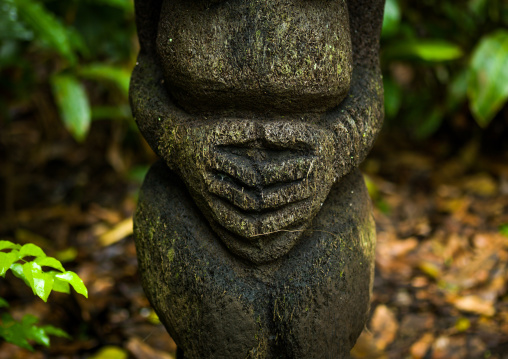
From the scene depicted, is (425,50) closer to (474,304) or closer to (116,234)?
(474,304)

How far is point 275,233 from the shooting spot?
147 cm

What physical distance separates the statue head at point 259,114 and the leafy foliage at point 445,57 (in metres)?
1.84

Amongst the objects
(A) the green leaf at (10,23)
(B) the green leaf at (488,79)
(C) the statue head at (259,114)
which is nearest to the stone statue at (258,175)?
(C) the statue head at (259,114)

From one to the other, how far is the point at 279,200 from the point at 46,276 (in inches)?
23.7

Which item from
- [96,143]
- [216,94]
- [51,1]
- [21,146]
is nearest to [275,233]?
[216,94]

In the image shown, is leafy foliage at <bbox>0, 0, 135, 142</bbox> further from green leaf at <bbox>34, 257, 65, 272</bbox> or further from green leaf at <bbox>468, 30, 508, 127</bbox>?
green leaf at <bbox>468, 30, 508, 127</bbox>

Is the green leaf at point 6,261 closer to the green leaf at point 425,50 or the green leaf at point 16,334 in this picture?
the green leaf at point 16,334

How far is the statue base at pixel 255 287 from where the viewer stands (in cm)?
149

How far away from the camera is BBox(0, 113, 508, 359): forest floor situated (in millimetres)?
2496

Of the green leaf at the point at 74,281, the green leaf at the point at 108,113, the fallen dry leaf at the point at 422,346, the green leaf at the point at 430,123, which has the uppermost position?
the green leaf at the point at 74,281

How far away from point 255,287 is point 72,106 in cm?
184

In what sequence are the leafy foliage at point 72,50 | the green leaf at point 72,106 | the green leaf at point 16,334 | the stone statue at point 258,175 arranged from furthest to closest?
1. the green leaf at point 72,106
2. the leafy foliage at point 72,50
3. the green leaf at point 16,334
4. the stone statue at point 258,175

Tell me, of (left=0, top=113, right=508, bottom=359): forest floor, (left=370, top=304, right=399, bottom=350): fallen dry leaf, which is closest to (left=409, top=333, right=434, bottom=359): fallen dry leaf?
(left=0, top=113, right=508, bottom=359): forest floor

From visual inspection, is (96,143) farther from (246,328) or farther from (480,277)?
(246,328)
